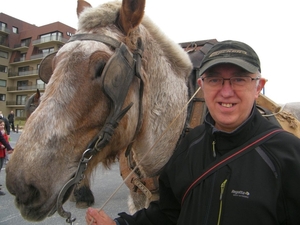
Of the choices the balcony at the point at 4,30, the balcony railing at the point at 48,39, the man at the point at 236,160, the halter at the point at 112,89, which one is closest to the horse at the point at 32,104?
the halter at the point at 112,89

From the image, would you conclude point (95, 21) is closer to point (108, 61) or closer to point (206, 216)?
point (108, 61)

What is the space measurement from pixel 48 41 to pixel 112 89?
42.1 m

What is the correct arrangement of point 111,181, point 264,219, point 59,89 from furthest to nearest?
point 111,181 < point 59,89 < point 264,219

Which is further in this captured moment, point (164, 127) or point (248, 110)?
point (164, 127)

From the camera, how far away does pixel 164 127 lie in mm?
1997

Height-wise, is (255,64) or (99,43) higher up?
(99,43)

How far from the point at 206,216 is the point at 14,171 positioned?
3.33ft

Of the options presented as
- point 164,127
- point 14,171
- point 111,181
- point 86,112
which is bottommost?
point 111,181

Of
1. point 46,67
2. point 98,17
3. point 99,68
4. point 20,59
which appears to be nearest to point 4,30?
point 20,59

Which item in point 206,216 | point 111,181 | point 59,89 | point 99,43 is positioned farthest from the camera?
point 111,181

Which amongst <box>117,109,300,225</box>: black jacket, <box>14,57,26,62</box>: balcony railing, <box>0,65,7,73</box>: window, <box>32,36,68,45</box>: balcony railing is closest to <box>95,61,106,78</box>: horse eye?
<box>117,109,300,225</box>: black jacket

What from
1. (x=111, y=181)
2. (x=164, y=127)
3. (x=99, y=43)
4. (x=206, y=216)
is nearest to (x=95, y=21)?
(x=99, y=43)

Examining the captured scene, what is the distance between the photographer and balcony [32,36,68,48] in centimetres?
3847

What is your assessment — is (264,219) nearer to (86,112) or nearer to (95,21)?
(86,112)
